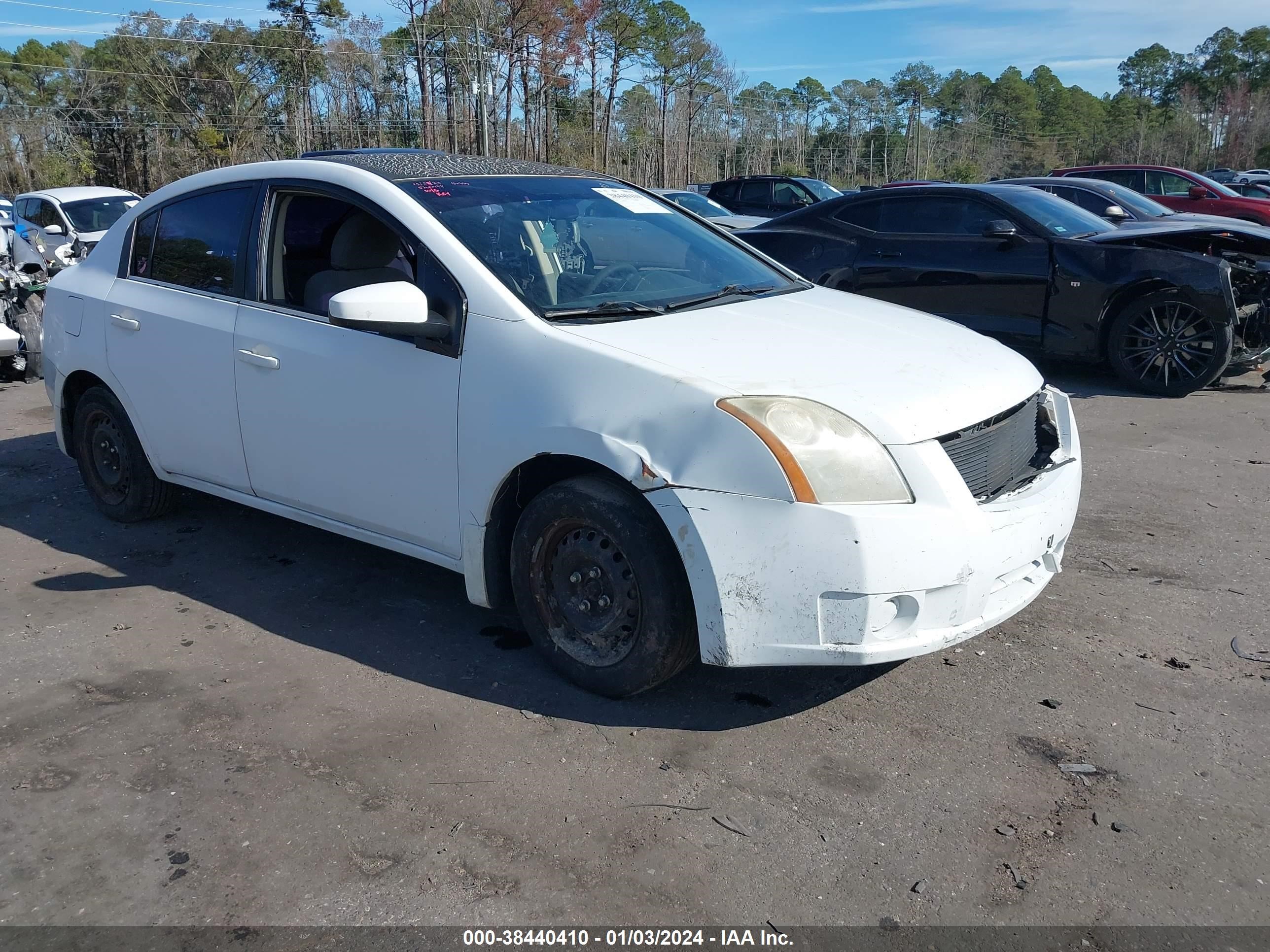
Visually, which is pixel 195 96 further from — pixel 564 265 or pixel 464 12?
pixel 564 265

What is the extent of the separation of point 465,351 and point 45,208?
56.9ft

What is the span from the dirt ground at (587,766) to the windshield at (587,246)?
4.44 feet

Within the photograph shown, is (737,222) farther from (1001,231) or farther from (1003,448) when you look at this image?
(1003,448)

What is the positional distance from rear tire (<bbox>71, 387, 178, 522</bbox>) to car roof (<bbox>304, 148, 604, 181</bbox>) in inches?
63.7

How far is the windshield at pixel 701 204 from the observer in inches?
688

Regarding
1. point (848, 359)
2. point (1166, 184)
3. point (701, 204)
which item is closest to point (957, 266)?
point (848, 359)

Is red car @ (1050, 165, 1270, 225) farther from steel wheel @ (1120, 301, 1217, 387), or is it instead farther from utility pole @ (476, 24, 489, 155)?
utility pole @ (476, 24, 489, 155)

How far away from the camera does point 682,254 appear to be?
14.1ft

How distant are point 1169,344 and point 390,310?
6.82 metres

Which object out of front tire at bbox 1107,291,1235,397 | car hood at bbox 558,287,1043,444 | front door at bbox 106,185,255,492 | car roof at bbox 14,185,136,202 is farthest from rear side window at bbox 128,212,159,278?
car roof at bbox 14,185,136,202

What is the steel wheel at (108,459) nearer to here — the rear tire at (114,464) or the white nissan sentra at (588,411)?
the rear tire at (114,464)

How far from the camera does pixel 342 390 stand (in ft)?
12.6

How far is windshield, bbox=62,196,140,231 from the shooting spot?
683 inches

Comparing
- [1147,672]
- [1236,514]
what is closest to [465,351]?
[1147,672]
